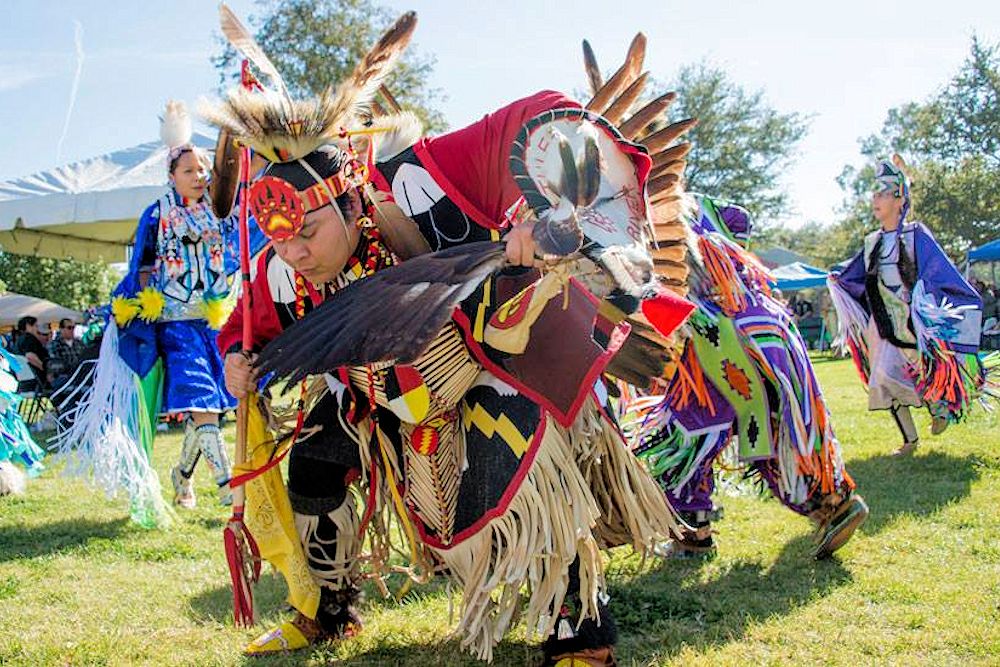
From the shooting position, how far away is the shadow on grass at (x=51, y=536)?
12.7 ft

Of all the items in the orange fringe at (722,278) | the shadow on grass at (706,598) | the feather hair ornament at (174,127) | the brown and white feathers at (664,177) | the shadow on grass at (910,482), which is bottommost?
the shadow on grass at (910,482)

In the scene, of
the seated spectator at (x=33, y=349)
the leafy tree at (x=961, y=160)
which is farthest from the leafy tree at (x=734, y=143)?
the seated spectator at (x=33, y=349)

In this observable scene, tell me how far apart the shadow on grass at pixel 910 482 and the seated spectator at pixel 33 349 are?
8.61 meters

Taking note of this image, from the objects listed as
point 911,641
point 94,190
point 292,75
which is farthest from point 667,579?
point 292,75

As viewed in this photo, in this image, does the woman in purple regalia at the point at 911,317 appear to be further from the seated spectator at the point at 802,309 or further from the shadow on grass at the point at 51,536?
the seated spectator at the point at 802,309

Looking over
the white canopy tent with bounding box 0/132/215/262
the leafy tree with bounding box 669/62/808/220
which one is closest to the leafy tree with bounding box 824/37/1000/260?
the leafy tree with bounding box 669/62/808/220

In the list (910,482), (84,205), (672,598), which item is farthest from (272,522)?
(84,205)

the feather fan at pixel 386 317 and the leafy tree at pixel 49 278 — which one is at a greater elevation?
the leafy tree at pixel 49 278

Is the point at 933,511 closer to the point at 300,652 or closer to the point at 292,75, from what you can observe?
the point at 300,652

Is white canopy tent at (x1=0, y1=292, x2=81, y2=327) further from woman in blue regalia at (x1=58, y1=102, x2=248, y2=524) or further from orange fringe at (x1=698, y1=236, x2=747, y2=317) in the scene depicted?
orange fringe at (x1=698, y1=236, x2=747, y2=317)

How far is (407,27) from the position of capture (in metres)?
2.35

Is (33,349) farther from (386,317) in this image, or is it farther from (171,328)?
(386,317)

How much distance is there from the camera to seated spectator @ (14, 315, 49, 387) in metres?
10.4

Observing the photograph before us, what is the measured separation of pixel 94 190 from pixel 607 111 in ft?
→ 33.1
